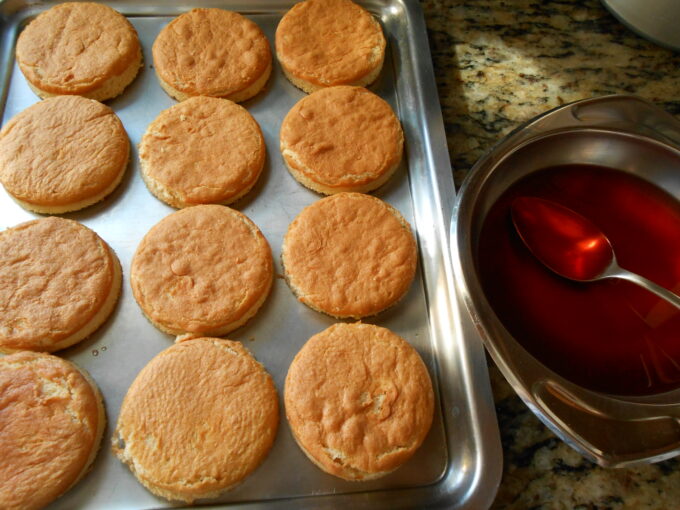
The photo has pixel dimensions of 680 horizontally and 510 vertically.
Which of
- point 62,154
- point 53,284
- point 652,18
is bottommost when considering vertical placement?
point 53,284

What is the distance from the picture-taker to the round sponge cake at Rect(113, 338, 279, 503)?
3.86 feet

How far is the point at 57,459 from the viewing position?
45.8 inches

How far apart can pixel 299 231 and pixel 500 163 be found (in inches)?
22.4

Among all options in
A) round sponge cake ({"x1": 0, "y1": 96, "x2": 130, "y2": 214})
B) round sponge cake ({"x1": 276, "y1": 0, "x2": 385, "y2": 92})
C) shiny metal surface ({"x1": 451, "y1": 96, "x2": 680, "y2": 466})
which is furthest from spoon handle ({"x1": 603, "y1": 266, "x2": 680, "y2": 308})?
round sponge cake ({"x1": 0, "y1": 96, "x2": 130, "y2": 214})

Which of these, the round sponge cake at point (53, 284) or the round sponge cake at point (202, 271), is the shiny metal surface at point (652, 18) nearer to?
the round sponge cake at point (202, 271)

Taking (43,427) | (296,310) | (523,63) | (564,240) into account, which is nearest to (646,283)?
(564,240)

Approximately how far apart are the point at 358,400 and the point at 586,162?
0.87 m

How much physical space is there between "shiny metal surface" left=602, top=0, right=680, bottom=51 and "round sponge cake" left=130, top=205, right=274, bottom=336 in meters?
1.56

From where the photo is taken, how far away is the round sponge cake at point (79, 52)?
64.4 inches

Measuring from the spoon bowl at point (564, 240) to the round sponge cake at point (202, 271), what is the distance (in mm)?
687

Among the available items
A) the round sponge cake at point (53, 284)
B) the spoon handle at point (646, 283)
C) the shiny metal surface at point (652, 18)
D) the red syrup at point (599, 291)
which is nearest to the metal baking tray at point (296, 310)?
the round sponge cake at point (53, 284)

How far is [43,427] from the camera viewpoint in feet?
3.90

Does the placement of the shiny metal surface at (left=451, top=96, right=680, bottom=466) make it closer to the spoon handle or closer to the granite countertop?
the spoon handle

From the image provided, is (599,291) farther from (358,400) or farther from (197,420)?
(197,420)
